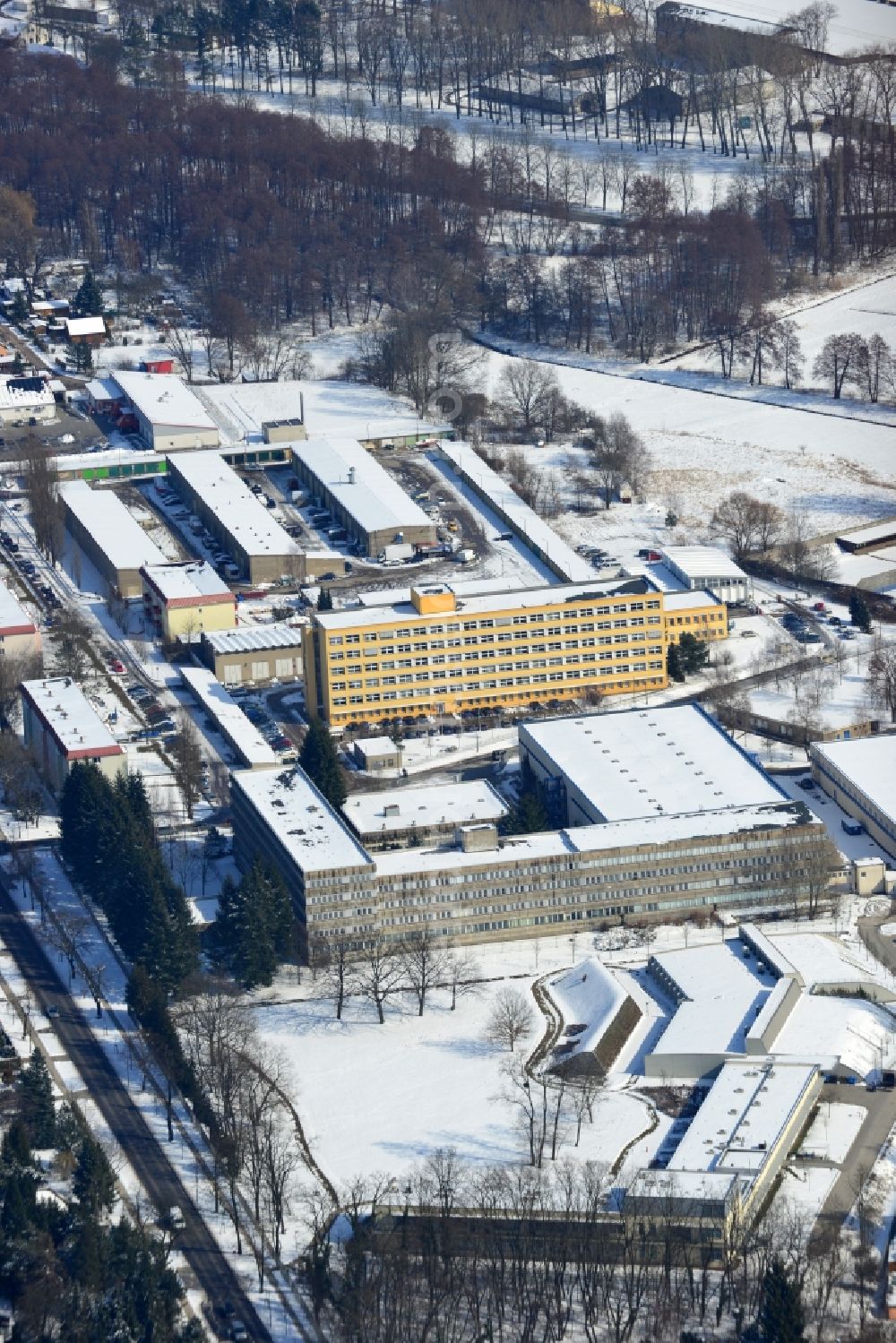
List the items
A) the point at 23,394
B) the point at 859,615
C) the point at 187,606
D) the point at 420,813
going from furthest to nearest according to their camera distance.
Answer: the point at 23,394 → the point at 859,615 → the point at 187,606 → the point at 420,813

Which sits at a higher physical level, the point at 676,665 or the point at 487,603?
the point at 487,603

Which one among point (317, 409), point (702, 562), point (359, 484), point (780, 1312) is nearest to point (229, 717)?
point (702, 562)

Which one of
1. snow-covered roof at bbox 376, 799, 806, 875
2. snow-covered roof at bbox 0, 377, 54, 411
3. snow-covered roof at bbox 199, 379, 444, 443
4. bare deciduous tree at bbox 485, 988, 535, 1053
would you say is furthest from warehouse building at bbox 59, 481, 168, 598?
bare deciduous tree at bbox 485, 988, 535, 1053

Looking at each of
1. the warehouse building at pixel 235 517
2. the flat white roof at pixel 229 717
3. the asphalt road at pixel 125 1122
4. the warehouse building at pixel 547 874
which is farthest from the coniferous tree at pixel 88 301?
the warehouse building at pixel 547 874

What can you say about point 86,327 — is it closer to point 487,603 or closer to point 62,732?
point 487,603

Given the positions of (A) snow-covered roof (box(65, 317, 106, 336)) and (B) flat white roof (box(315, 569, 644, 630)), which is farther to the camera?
(A) snow-covered roof (box(65, 317, 106, 336))

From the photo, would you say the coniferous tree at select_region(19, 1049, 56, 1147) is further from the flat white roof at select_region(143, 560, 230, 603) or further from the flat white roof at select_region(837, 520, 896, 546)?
the flat white roof at select_region(837, 520, 896, 546)

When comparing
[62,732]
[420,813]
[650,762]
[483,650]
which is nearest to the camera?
[420,813]

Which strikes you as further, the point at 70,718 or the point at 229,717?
the point at 229,717
